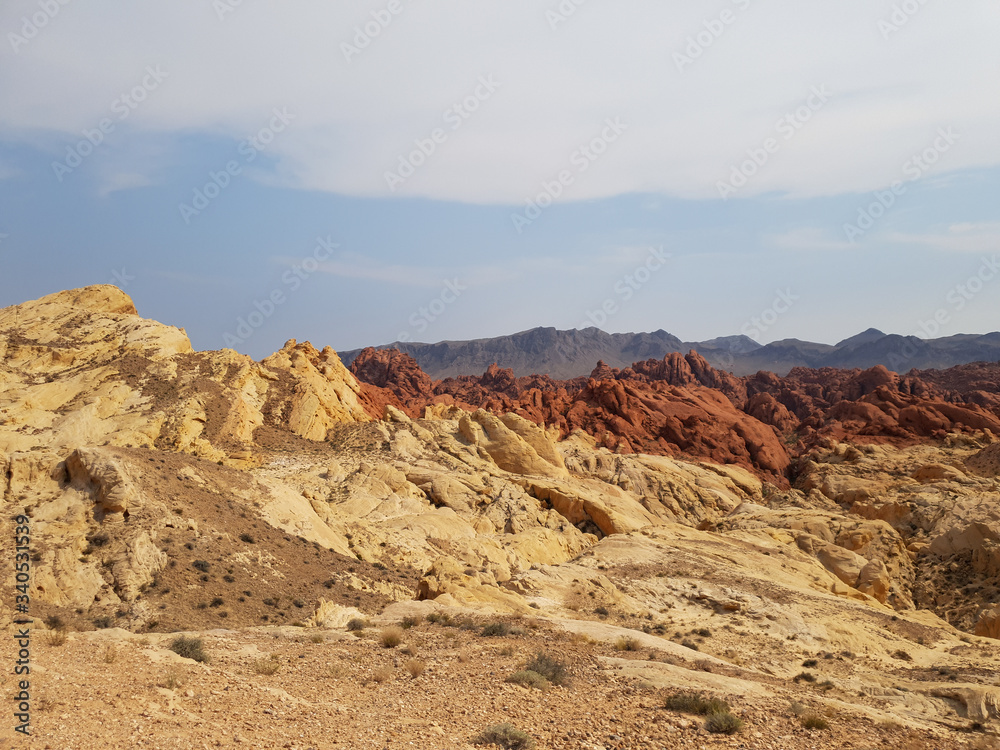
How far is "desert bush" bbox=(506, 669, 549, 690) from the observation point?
12.1m

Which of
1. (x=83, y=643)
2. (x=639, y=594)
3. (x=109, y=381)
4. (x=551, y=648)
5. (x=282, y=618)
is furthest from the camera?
(x=109, y=381)

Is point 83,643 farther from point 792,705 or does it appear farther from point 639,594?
point 639,594

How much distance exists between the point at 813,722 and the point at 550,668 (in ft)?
14.5

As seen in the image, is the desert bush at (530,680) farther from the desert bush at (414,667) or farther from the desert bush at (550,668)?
the desert bush at (414,667)

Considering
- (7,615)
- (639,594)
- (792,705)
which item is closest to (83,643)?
(7,615)

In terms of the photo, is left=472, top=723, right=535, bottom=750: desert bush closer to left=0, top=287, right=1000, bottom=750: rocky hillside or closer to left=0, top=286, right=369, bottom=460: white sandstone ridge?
left=0, top=287, right=1000, bottom=750: rocky hillside

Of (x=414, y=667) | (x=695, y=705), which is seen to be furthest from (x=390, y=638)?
(x=695, y=705)

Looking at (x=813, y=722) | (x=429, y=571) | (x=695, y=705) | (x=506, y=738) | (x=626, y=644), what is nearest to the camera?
(x=506, y=738)

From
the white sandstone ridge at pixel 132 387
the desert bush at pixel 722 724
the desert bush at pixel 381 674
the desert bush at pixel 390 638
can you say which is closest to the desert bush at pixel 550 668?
the desert bush at pixel 381 674

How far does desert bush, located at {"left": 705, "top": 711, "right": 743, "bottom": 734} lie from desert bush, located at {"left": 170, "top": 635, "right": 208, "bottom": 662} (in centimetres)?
860

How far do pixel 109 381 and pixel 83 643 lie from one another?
3180 cm

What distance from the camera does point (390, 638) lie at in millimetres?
14547

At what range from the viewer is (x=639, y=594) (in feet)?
92.2

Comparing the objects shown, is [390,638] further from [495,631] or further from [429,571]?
[429,571]
